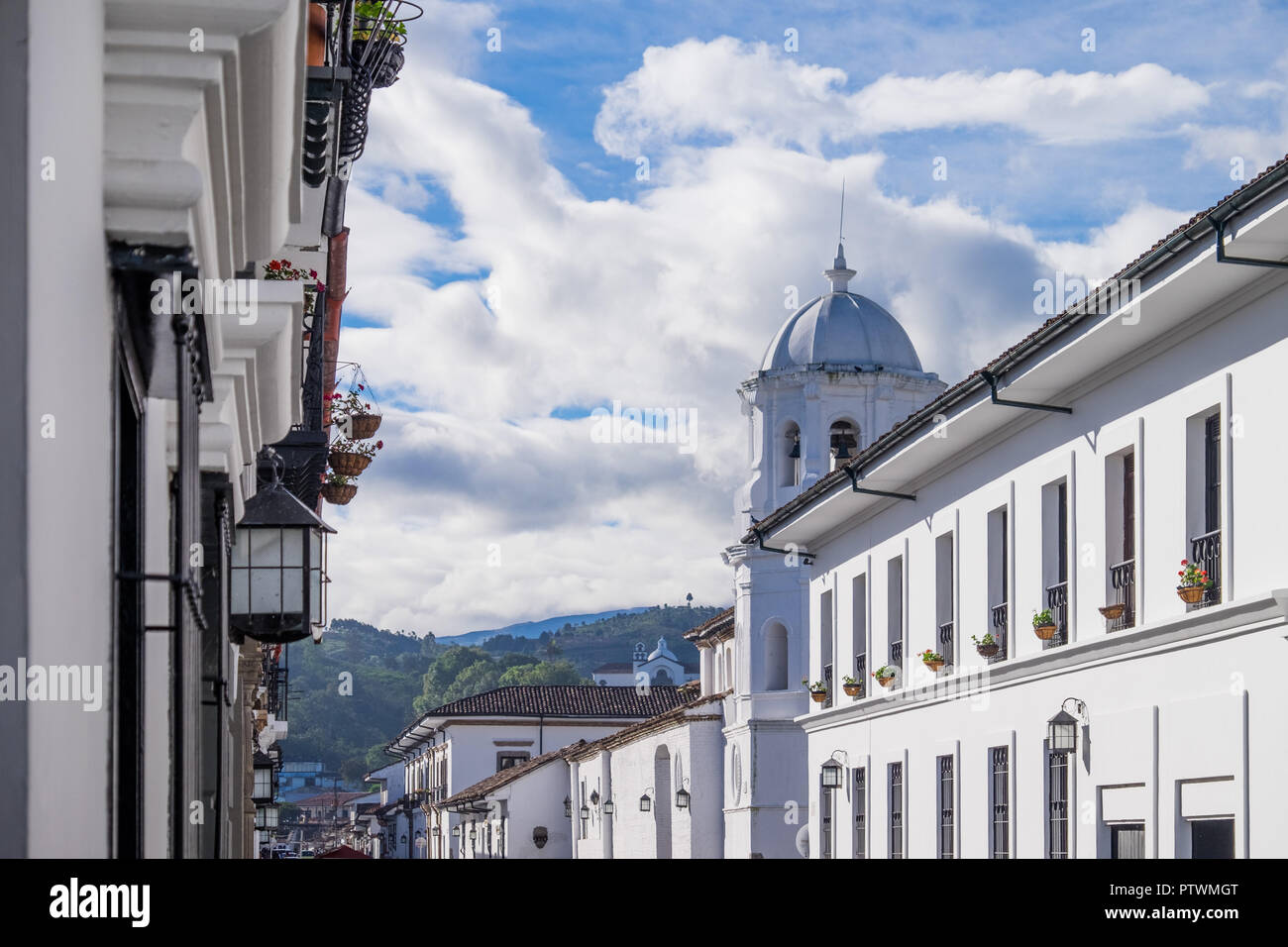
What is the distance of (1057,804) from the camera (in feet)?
59.3

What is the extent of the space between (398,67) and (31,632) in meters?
9.22

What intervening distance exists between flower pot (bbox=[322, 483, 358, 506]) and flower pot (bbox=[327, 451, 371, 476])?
0.19m

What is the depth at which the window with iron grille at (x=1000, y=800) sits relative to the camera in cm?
1948

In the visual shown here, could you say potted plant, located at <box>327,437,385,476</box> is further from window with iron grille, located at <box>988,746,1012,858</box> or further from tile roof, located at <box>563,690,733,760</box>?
tile roof, located at <box>563,690,733,760</box>

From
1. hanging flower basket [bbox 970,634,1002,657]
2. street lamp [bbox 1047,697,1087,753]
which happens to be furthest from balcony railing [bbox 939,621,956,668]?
street lamp [bbox 1047,697,1087,753]

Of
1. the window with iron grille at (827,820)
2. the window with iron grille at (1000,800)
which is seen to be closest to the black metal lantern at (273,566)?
the window with iron grille at (1000,800)

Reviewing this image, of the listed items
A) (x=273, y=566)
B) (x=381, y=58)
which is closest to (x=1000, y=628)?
(x=381, y=58)

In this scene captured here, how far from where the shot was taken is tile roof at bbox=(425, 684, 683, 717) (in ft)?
233

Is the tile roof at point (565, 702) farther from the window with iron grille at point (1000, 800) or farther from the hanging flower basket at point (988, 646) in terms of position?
the hanging flower basket at point (988, 646)

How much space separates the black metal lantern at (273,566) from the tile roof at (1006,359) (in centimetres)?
669

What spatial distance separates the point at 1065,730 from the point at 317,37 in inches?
425

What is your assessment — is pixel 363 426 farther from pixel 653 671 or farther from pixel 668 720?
pixel 653 671

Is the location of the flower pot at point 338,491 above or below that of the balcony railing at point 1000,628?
above
